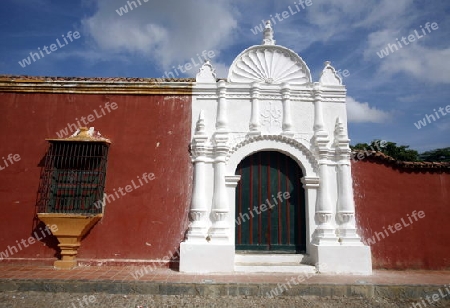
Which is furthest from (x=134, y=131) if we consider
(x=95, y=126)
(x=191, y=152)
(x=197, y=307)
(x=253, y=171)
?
(x=197, y=307)

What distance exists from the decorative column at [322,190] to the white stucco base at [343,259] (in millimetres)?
158

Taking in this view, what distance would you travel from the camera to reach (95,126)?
666 cm

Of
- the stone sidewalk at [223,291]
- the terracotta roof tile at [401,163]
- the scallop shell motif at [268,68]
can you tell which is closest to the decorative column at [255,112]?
the scallop shell motif at [268,68]

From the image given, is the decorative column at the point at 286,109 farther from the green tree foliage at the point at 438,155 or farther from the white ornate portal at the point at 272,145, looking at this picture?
the green tree foliage at the point at 438,155

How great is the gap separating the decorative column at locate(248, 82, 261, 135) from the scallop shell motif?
0.26 m

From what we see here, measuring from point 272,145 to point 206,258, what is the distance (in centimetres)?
253

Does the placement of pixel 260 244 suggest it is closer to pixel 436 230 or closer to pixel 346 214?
pixel 346 214

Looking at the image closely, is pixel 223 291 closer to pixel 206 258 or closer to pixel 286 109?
pixel 206 258

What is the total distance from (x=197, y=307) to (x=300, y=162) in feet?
11.0

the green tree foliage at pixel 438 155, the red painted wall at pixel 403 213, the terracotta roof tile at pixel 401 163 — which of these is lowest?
the red painted wall at pixel 403 213

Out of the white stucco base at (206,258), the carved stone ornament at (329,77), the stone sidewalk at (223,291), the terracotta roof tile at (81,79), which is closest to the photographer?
the stone sidewalk at (223,291)

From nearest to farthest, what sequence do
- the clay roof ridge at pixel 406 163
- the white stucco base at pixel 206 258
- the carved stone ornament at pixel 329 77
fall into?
the white stucco base at pixel 206 258 < the clay roof ridge at pixel 406 163 < the carved stone ornament at pixel 329 77

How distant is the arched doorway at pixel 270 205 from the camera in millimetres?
6348

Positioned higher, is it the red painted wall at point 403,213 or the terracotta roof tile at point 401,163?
the terracotta roof tile at point 401,163
